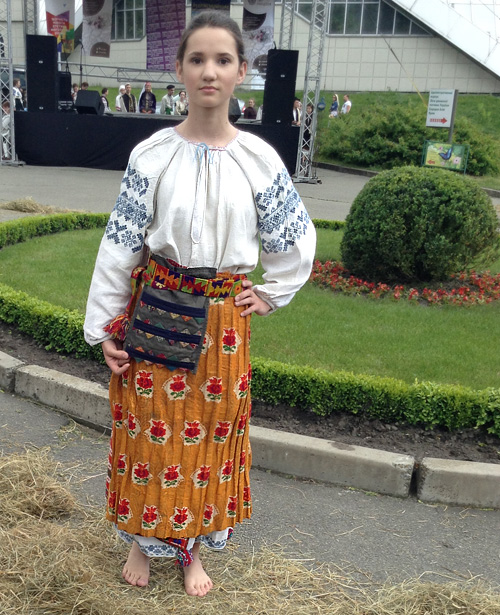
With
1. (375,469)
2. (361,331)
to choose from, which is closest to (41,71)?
(361,331)

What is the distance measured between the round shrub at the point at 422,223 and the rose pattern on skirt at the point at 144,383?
4740mm

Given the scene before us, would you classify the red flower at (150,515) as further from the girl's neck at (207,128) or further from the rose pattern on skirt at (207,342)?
the girl's neck at (207,128)

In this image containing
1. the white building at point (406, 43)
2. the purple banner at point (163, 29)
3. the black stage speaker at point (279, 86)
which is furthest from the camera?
the white building at point (406, 43)

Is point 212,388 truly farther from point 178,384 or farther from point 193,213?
point 193,213

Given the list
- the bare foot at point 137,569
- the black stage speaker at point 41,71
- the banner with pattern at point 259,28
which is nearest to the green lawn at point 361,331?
the bare foot at point 137,569

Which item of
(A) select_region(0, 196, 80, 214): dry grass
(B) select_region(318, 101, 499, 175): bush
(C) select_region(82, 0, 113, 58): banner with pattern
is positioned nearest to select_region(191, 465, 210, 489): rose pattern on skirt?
(A) select_region(0, 196, 80, 214): dry grass

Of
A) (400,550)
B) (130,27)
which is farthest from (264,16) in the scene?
(130,27)

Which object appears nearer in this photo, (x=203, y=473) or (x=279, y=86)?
(x=203, y=473)

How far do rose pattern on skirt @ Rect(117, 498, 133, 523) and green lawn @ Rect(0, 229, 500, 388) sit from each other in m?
2.44

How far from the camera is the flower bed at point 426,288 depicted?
689cm

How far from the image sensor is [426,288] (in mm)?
7066

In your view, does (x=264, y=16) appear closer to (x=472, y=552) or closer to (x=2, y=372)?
(x=2, y=372)

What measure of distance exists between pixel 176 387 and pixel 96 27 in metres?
23.0

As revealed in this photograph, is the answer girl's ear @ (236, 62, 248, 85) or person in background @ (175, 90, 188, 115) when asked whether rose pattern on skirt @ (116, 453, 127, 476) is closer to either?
girl's ear @ (236, 62, 248, 85)
